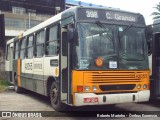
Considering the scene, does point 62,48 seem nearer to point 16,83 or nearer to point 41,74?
point 41,74

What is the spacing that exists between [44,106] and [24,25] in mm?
35533

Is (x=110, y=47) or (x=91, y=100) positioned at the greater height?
(x=110, y=47)

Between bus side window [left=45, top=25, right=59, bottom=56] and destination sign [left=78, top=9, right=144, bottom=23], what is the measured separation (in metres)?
1.47

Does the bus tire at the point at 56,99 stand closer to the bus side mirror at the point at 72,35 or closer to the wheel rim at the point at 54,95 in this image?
the wheel rim at the point at 54,95

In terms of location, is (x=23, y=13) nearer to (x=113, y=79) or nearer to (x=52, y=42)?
(x=52, y=42)

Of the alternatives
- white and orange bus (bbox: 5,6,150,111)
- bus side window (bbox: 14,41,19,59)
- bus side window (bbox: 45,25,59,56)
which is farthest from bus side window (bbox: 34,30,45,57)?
bus side window (bbox: 14,41,19,59)

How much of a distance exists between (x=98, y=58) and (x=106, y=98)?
41.7 inches

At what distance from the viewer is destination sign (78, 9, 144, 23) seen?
8.53 m

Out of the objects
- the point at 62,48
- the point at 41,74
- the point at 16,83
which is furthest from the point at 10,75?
the point at 62,48

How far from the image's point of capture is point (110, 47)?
8555 mm

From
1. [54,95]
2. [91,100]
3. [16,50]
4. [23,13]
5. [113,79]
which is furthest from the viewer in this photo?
[23,13]

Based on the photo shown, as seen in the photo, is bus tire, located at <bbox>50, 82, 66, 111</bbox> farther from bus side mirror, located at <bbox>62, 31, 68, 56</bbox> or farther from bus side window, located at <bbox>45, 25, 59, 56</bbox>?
bus side mirror, located at <bbox>62, 31, 68, 56</bbox>

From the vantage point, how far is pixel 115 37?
28.4ft

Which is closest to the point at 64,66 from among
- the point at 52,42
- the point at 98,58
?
the point at 98,58
